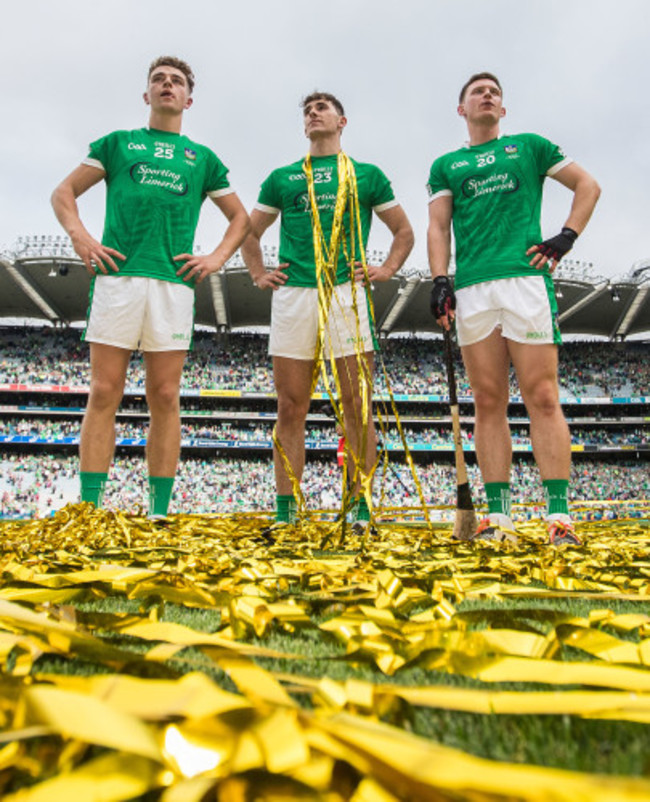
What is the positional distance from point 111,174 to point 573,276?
1730cm

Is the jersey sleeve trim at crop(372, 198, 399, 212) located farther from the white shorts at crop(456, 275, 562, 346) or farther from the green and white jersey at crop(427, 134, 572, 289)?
the white shorts at crop(456, 275, 562, 346)

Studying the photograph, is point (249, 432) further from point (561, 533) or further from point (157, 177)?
point (561, 533)

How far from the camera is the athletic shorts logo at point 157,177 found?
2803 millimetres

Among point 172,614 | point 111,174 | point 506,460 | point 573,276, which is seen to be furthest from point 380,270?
point 573,276

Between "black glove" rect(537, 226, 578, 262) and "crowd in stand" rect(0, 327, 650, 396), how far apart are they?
17552mm

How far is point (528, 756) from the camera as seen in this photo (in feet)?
1.39

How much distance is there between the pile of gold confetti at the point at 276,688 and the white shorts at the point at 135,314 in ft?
5.18

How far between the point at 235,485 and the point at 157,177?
53.5ft

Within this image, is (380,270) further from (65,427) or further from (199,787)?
(65,427)

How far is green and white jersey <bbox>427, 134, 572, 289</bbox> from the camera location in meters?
2.56

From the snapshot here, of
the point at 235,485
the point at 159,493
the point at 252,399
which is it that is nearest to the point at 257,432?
the point at 252,399

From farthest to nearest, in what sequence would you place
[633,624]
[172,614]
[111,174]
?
[111,174]
[172,614]
[633,624]

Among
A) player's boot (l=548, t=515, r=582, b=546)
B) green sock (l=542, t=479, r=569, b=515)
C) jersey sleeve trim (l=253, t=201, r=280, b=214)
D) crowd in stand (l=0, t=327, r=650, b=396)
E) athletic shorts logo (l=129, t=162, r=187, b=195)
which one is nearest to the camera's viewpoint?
player's boot (l=548, t=515, r=582, b=546)

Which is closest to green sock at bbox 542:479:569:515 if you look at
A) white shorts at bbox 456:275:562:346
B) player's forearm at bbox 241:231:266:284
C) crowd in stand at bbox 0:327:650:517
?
white shorts at bbox 456:275:562:346
